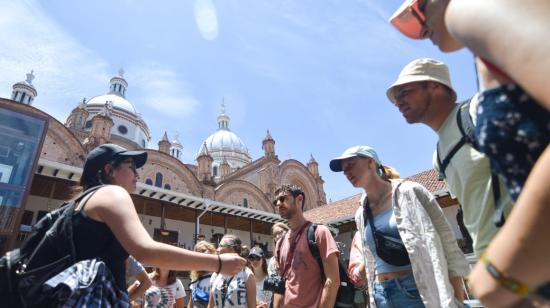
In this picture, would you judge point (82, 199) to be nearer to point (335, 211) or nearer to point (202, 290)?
point (202, 290)

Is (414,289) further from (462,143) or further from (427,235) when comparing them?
(462,143)

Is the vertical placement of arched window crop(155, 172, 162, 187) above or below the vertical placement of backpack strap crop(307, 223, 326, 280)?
above

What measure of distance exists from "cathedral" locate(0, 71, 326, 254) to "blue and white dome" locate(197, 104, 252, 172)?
2.58 metres

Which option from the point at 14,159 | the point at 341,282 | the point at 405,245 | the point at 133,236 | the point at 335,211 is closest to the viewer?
the point at 133,236

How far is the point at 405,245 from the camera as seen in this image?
2.18 metres

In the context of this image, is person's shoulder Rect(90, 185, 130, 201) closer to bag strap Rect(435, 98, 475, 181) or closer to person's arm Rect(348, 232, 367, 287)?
bag strap Rect(435, 98, 475, 181)

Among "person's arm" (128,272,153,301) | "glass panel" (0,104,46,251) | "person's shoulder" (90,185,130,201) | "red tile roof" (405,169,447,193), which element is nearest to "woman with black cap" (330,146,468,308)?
"person's shoulder" (90,185,130,201)

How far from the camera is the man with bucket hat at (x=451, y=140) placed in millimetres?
1195

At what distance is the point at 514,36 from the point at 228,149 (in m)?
50.1

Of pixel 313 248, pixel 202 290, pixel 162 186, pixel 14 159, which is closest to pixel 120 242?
pixel 313 248

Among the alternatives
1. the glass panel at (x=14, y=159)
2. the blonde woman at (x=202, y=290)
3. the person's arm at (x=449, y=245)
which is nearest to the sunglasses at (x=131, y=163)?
the person's arm at (x=449, y=245)

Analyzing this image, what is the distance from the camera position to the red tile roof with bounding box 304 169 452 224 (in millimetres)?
15094

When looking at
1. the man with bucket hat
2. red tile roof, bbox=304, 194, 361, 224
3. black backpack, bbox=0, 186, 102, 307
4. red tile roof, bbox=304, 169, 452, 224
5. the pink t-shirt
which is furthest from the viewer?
red tile roof, bbox=304, 194, 361, 224

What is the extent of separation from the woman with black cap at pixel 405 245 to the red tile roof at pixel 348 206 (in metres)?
12.3
